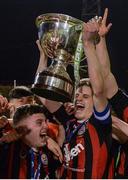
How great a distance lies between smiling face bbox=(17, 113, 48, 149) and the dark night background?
18.8 feet

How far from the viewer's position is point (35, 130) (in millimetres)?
2172

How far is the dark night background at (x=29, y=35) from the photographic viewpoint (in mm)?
8141

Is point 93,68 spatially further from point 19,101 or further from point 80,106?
point 19,101

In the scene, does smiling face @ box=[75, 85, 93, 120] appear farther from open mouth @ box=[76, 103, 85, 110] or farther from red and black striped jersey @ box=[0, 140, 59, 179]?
red and black striped jersey @ box=[0, 140, 59, 179]

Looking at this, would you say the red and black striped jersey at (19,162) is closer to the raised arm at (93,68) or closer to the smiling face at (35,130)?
the smiling face at (35,130)

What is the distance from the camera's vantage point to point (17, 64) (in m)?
8.86

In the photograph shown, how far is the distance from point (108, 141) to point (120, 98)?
→ 301 mm

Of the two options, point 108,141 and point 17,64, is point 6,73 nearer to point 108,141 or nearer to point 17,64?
point 17,64

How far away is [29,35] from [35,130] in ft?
22.2

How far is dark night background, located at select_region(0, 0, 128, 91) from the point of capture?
814 cm

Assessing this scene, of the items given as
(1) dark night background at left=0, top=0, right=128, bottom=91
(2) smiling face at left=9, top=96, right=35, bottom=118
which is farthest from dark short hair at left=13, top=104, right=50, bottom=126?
(1) dark night background at left=0, top=0, right=128, bottom=91

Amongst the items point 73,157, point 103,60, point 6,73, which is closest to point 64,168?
point 73,157

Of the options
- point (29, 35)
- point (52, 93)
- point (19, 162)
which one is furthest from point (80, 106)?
point (29, 35)

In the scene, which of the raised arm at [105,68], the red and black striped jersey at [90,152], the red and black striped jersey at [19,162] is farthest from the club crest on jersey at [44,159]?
the raised arm at [105,68]
